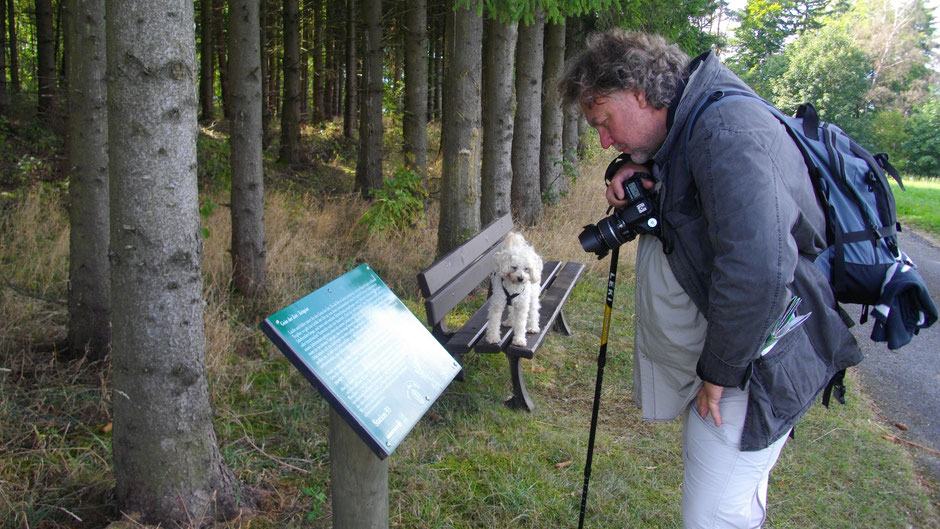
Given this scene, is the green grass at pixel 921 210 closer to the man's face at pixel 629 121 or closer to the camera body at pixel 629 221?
the camera body at pixel 629 221

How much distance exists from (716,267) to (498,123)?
595cm

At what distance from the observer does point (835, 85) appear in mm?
42719

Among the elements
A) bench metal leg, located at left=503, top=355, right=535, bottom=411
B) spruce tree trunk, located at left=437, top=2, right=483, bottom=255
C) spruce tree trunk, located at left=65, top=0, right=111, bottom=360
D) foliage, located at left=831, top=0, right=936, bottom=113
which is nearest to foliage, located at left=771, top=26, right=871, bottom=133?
foliage, located at left=831, top=0, right=936, bottom=113

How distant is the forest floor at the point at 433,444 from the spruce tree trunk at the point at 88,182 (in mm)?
272

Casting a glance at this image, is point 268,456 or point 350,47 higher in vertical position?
point 350,47

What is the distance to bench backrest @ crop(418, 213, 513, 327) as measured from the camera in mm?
4203

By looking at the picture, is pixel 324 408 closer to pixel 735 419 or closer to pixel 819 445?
pixel 735 419

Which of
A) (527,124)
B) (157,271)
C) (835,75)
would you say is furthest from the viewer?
(835,75)

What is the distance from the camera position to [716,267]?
6.26ft

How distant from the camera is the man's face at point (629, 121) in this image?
87.9 inches

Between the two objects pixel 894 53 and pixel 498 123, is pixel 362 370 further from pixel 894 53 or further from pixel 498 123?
pixel 894 53

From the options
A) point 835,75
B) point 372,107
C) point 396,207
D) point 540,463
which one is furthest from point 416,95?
point 835,75

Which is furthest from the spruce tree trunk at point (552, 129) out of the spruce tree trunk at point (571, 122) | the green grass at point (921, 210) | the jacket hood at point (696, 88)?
the jacket hood at point (696, 88)

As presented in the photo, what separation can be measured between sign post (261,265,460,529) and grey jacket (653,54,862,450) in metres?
1.02
